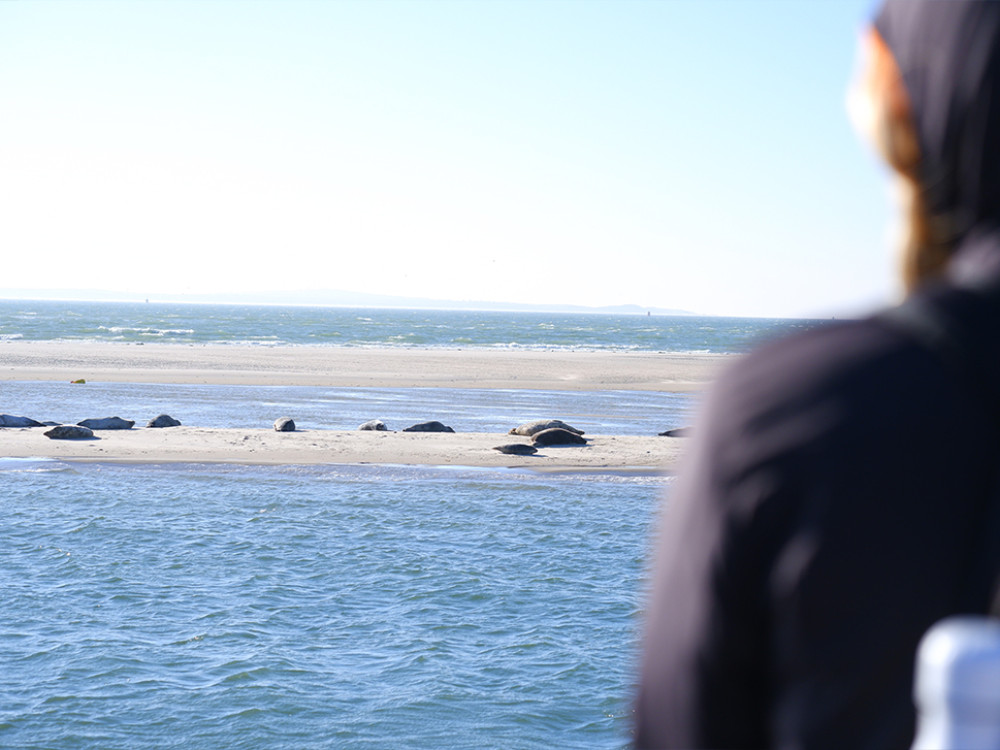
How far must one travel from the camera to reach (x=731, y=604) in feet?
3.61

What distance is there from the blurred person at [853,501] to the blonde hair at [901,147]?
0.04m

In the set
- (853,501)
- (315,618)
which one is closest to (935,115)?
(853,501)

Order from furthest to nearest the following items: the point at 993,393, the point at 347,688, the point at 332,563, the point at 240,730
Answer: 1. the point at 332,563
2. the point at 347,688
3. the point at 240,730
4. the point at 993,393

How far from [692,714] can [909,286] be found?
56cm

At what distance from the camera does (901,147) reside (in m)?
1.20

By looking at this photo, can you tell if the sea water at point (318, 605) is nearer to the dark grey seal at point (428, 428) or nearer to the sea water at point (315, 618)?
the sea water at point (315, 618)

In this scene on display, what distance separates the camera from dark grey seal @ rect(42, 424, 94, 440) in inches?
880

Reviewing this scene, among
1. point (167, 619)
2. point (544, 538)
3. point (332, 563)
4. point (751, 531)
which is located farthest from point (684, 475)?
point (544, 538)

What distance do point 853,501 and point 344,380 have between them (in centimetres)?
4172

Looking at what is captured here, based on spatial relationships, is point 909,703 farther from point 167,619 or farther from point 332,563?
point 332,563

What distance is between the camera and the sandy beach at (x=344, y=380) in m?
21.2

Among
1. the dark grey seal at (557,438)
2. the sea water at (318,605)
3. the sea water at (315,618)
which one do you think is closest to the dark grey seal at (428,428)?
the dark grey seal at (557,438)

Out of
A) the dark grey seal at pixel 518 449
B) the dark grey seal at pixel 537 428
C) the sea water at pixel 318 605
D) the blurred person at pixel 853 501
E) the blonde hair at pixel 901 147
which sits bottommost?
the sea water at pixel 318 605

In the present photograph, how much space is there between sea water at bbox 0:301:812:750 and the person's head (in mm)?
216
